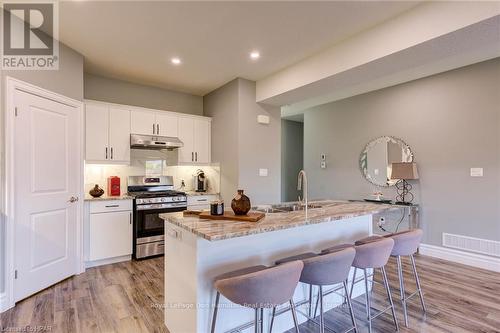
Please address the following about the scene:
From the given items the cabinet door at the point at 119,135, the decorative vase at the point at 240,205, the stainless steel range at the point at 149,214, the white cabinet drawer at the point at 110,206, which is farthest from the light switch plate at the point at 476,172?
the cabinet door at the point at 119,135

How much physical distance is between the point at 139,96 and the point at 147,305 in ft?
11.1

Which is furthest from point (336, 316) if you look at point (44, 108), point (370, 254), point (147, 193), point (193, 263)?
point (44, 108)

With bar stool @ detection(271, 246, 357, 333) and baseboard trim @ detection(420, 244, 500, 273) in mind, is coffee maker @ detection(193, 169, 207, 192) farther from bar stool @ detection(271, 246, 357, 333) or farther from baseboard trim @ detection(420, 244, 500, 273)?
baseboard trim @ detection(420, 244, 500, 273)

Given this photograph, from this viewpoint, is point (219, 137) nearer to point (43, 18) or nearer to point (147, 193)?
point (147, 193)

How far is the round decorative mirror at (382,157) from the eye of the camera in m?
4.44

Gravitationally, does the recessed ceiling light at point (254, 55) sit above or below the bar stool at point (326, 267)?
above

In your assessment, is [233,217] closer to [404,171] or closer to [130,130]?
[130,130]

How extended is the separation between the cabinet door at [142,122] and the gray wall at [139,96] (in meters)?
0.51

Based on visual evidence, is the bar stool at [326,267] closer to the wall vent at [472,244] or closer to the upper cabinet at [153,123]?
the wall vent at [472,244]

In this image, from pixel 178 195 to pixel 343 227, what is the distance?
2.55 metres

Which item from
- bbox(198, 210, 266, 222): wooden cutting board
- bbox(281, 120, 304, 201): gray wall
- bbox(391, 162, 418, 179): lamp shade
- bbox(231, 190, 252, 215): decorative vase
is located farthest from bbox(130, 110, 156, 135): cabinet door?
bbox(281, 120, 304, 201): gray wall

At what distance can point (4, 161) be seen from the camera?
246 centimetres

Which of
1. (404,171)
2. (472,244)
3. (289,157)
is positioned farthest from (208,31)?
(289,157)

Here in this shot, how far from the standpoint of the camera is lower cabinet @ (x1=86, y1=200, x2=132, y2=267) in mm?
3533
